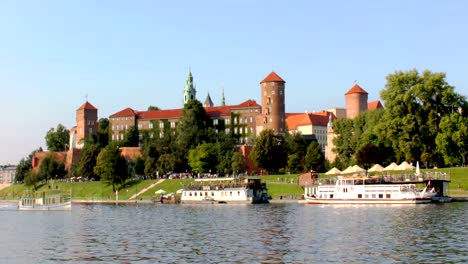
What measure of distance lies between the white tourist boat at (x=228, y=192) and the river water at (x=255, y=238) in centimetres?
2034

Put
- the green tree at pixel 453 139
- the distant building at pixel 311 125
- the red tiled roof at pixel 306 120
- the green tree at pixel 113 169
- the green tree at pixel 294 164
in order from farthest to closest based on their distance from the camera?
1. the red tiled roof at pixel 306 120
2. the distant building at pixel 311 125
3. the green tree at pixel 113 169
4. the green tree at pixel 294 164
5. the green tree at pixel 453 139

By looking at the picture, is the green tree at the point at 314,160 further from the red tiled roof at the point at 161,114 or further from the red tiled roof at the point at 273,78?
the red tiled roof at the point at 161,114

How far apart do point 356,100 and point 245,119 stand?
22418mm

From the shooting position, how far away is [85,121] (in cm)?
16100

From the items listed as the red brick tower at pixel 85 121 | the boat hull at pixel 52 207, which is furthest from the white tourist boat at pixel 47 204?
the red brick tower at pixel 85 121

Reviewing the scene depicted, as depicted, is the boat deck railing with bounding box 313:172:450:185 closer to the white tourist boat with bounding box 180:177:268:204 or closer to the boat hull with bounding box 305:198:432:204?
the boat hull with bounding box 305:198:432:204

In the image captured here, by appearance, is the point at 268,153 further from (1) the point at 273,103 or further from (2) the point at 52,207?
(1) the point at 273,103

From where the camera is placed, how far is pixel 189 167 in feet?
383

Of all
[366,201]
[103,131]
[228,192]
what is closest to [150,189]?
[228,192]

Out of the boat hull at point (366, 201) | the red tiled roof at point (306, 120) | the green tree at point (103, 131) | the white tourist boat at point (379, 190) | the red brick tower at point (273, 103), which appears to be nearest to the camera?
the boat hull at point (366, 201)

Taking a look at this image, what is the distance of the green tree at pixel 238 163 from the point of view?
105 meters

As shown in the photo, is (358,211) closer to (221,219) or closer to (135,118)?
(221,219)

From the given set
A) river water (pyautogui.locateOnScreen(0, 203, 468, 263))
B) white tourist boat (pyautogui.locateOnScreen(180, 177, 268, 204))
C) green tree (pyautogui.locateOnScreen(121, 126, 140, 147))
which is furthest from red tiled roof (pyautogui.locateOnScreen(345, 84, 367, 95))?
river water (pyautogui.locateOnScreen(0, 203, 468, 263))

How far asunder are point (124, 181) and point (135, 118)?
169ft
